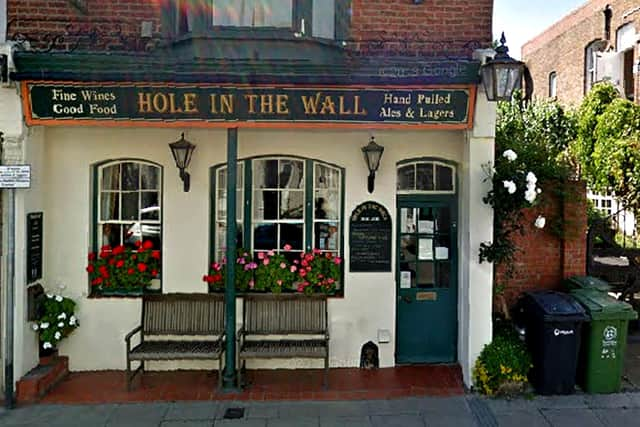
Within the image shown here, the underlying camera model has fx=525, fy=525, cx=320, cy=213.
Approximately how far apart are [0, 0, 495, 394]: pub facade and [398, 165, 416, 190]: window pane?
21 millimetres

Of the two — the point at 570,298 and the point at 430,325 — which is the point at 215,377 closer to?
the point at 430,325

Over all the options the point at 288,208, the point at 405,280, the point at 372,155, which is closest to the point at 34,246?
the point at 288,208

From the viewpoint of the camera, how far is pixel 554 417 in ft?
18.7

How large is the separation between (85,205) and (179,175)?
4.26ft

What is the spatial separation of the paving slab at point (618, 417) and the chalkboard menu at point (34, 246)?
22.2 feet

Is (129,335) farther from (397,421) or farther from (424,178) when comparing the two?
(424,178)

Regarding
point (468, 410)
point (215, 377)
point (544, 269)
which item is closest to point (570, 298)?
point (544, 269)

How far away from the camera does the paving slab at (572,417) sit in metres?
5.55

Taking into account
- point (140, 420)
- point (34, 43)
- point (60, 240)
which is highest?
point (34, 43)

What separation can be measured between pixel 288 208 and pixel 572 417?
4202 mm

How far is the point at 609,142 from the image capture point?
11977 mm

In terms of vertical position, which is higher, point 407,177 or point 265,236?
point 407,177

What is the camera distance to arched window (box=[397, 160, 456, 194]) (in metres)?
7.15

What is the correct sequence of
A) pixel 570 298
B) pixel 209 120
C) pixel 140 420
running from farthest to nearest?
pixel 570 298, pixel 209 120, pixel 140 420
